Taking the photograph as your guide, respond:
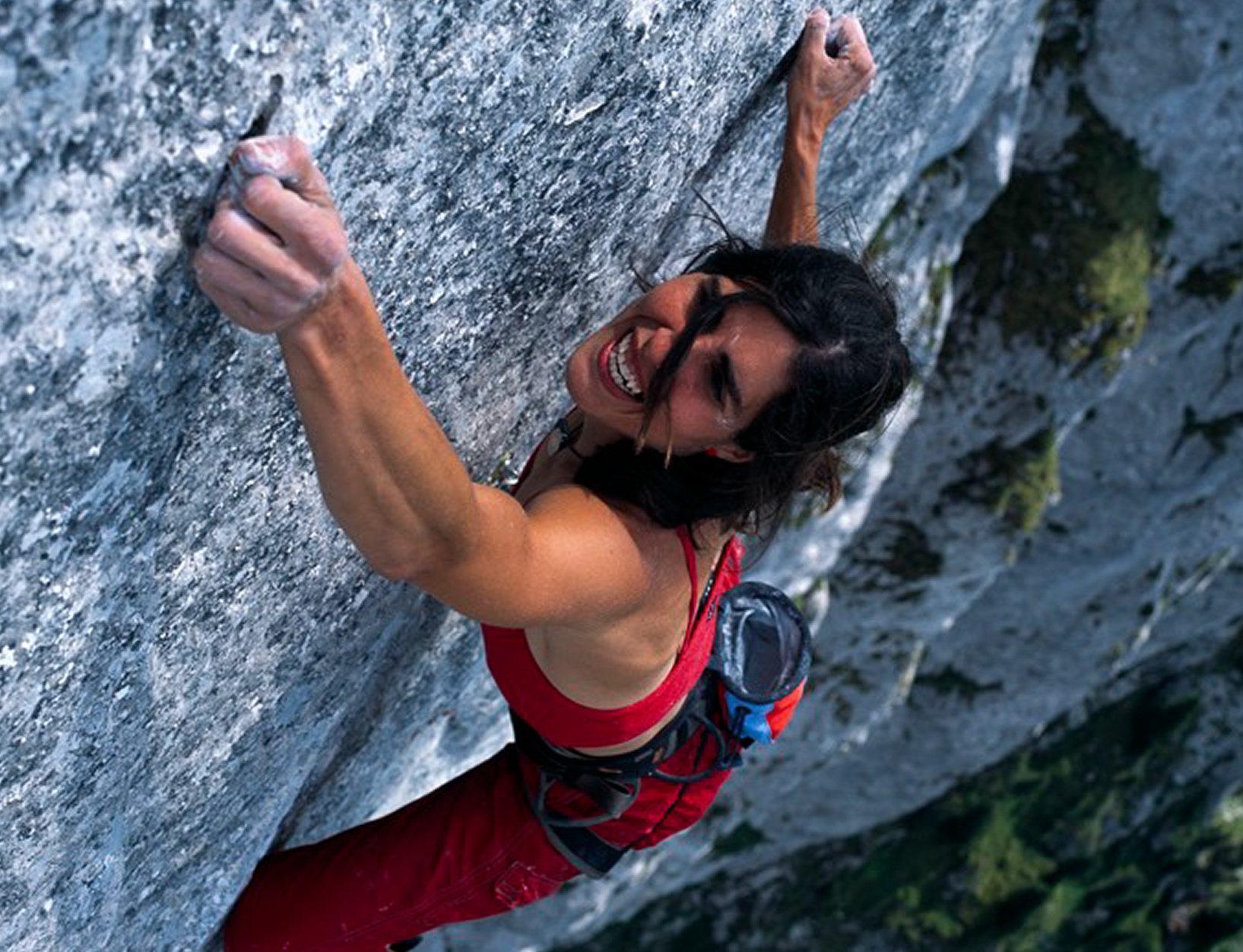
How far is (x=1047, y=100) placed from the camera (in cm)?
988

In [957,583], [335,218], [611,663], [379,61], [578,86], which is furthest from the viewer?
[957,583]

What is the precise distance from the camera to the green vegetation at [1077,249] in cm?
1022

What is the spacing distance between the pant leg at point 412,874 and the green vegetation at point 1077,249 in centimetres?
757

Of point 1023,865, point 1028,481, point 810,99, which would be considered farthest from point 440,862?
point 1023,865

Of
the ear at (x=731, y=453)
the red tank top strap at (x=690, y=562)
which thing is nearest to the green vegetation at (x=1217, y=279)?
the red tank top strap at (x=690, y=562)

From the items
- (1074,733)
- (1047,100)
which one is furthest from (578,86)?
(1074,733)

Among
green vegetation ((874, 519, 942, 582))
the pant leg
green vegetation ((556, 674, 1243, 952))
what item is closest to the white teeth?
the pant leg

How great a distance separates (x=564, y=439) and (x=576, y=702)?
71 centimetres

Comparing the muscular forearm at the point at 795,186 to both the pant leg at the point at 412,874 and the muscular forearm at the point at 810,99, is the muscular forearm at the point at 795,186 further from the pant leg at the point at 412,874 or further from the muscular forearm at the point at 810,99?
the pant leg at the point at 412,874

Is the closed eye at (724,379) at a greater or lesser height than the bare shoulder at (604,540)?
greater

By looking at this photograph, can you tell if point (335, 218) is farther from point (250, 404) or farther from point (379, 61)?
point (250, 404)

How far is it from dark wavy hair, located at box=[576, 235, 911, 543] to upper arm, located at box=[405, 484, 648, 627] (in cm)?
15

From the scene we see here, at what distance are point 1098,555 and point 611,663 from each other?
12.3 m

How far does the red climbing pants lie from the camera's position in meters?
4.30
